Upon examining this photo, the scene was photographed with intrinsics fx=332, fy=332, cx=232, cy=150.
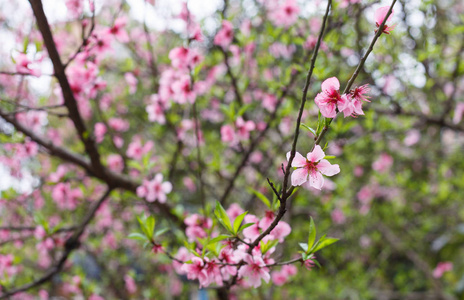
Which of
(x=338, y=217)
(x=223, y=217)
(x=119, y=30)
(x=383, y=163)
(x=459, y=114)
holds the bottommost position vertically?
(x=223, y=217)

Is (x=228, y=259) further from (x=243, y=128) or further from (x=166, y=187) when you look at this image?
(x=243, y=128)

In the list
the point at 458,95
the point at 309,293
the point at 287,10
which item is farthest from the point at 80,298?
the point at 458,95

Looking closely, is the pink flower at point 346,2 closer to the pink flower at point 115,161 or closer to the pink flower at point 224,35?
the pink flower at point 224,35

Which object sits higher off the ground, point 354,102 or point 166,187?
point 166,187

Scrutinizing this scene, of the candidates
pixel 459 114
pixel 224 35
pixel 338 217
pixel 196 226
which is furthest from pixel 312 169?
pixel 338 217

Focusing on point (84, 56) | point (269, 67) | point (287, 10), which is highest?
point (269, 67)

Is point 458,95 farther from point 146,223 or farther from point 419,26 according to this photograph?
point 146,223

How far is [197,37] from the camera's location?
68.2 inches

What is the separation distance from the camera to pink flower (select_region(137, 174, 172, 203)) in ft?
6.13

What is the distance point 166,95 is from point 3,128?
3.68 ft

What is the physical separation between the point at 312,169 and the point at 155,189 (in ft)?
3.92

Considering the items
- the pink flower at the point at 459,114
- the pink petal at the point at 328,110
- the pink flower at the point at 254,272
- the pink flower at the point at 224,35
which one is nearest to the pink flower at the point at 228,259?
the pink flower at the point at 254,272

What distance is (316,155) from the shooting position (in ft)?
2.80

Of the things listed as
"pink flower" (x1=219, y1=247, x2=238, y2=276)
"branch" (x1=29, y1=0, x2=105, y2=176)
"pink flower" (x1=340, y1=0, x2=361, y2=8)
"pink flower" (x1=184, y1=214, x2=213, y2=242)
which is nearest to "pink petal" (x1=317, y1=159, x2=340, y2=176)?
"pink flower" (x1=219, y1=247, x2=238, y2=276)
